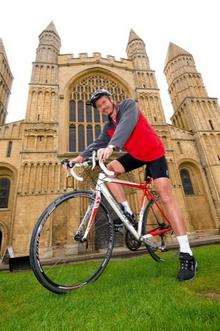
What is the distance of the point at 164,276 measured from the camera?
271 centimetres

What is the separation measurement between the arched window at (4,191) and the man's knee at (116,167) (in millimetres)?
14114

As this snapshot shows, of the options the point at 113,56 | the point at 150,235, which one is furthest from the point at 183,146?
the point at 150,235

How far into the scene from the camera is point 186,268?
2.56 metres

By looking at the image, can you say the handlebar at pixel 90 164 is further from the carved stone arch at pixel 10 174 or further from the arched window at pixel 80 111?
the arched window at pixel 80 111

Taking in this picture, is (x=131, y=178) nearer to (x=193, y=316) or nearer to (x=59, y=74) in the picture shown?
(x=59, y=74)

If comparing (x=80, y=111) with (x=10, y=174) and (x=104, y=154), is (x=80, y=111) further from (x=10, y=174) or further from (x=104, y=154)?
(x=104, y=154)

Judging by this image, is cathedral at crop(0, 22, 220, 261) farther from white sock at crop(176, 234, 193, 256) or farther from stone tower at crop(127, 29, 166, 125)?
white sock at crop(176, 234, 193, 256)

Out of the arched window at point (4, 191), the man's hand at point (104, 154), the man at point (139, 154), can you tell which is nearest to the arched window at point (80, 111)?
the arched window at point (4, 191)

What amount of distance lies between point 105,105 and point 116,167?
31.9 inches

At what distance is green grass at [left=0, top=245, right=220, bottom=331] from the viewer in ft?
5.04

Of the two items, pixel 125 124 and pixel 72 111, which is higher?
pixel 72 111

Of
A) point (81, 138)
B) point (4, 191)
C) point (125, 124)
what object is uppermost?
point (81, 138)

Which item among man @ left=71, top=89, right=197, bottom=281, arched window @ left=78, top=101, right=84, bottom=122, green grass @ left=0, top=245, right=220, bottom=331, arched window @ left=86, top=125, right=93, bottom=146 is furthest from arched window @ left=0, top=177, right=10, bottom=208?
man @ left=71, top=89, right=197, bottom=281

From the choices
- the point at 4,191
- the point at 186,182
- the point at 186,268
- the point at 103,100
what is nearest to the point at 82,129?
the point at 4,191
